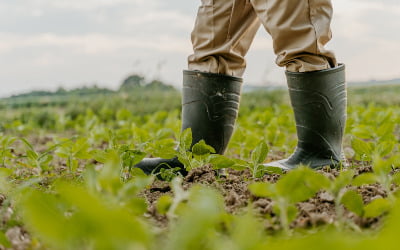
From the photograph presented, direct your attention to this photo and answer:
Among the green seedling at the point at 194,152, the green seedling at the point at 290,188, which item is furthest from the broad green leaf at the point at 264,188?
the green seedling at the point at 194,152

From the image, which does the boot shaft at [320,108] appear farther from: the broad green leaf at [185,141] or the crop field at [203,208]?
the broad green leaf at [185,141]

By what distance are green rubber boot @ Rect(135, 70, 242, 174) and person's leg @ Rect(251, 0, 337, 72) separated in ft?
1.12

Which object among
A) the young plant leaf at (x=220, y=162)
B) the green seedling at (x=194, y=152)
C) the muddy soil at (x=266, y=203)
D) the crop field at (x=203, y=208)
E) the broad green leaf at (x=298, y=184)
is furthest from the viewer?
the green seedling at (x=194, y=152)

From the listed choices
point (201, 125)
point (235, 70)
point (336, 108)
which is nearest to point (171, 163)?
point (201, 125)

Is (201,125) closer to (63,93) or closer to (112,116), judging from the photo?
(112,116)

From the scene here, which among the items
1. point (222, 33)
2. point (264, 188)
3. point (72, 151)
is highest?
point (222, 33)

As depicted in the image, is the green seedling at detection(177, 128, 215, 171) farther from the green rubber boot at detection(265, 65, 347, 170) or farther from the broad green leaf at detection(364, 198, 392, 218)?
the broad green leaf at detection(364, 198, 392, 218)

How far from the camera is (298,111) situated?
207 cm

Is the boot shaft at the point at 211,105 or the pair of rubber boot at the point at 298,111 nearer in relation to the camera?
the pair of rubber boot at the point at 298,111

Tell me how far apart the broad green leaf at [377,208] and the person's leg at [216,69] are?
1263 mm

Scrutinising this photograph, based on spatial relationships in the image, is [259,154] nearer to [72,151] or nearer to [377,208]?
[377,208]

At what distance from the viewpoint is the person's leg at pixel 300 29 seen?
187cm

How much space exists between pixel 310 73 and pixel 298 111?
20cm

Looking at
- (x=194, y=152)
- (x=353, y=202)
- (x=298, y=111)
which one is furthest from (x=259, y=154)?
(x=353, y=202)
